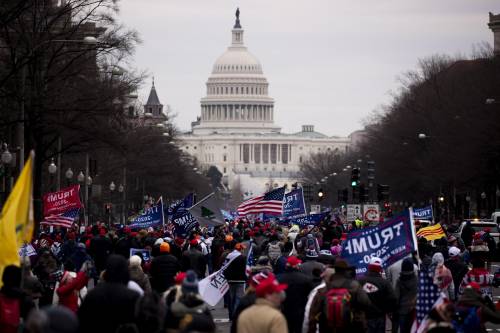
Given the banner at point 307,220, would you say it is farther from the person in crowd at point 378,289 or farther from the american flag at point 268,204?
the person in crowd at point 378,289

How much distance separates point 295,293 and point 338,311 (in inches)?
103

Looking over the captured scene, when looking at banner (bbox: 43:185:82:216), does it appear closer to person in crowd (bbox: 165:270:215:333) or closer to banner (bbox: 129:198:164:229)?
banner (bbox: 129:198:164:229)

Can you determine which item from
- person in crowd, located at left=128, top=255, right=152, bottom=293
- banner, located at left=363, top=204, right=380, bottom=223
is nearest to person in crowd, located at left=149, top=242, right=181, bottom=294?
person in crowd, located at left=128, top=255, right=152, bottom=293

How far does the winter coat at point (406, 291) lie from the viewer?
63.8 feet

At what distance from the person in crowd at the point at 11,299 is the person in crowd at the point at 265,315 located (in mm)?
1952

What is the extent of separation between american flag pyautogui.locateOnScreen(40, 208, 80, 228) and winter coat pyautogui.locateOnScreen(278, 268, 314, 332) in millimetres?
13693

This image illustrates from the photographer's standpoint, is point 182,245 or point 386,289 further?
point 182,245

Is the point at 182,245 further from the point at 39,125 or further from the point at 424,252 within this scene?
the point at 39,125

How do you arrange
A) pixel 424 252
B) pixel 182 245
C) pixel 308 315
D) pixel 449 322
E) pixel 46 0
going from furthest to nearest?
pixel 46 0 → pixel 182 245 → pixel 424 252 → pixel 308 315 → pixel 449 322

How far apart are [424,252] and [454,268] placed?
3.73 m

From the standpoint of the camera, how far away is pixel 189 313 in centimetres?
1359

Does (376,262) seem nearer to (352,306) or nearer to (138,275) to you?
(352,306)

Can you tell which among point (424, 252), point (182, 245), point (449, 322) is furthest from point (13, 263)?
point (182, 245)

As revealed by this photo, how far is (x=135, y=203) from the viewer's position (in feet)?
310
